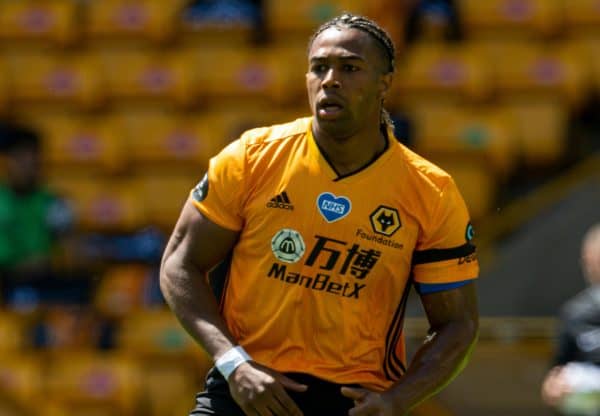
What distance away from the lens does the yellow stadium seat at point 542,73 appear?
9344mm

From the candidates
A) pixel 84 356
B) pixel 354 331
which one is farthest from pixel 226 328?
pixel 84 356

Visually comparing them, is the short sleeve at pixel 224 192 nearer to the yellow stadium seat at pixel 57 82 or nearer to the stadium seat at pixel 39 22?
the yellow stadium seat at pixel 57 82

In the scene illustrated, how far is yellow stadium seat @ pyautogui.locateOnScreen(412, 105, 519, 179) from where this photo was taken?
30.1ft

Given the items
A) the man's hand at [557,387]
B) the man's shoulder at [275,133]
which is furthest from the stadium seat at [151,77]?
the man's shoulder at [275,133]

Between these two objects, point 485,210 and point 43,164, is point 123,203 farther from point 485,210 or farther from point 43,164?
point 485,210

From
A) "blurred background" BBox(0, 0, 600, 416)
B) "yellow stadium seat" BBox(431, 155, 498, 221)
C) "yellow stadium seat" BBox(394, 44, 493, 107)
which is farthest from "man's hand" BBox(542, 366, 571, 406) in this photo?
"yellow stadium seat" BBox(394, 44, 493, 107)

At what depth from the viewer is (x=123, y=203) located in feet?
32.0

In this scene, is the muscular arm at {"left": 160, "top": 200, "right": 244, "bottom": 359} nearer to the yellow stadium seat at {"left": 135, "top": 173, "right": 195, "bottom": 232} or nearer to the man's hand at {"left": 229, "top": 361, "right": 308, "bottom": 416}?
the man's hand at {"left": 229, "top": 361, "right": 308, "bottom": 416}

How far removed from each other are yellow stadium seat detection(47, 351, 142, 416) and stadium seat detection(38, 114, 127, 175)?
5.31ft

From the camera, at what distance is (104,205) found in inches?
383

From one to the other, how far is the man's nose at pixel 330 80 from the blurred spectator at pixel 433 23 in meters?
5.44

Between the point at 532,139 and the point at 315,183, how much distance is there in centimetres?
508

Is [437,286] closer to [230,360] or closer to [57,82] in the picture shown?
[230,360]

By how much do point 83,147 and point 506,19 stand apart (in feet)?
9.79
